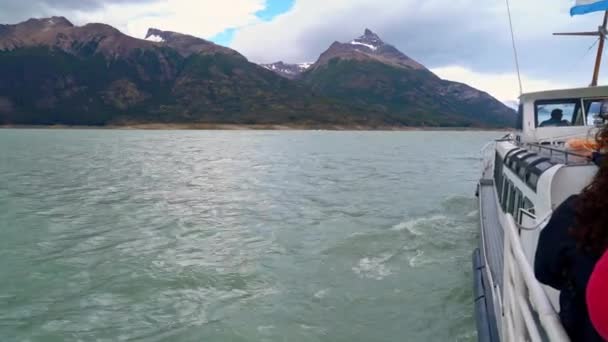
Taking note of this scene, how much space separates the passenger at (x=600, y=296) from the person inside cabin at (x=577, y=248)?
0.42 meters

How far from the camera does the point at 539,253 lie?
2.91 meters

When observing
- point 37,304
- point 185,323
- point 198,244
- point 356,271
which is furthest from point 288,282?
point 37,304

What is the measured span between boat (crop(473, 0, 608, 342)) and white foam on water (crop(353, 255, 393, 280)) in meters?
2.39

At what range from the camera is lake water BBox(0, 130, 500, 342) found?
9305mm

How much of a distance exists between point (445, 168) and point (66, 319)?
118 feet

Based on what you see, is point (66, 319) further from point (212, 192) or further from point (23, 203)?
point (212, 192)

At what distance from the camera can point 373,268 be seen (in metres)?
12.8

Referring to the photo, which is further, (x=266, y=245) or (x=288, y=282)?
(x=266, y=245)

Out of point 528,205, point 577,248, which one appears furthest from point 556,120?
point 577,248

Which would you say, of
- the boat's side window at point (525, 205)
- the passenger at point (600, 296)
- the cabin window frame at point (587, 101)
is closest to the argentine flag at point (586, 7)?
the cabin window frame at point (587, 101)

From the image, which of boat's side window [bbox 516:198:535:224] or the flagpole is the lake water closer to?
boat's side window [bbox 516:198:535:224]

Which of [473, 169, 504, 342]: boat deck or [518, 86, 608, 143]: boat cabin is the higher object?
[518, 86, 608, 143]: boat cabin

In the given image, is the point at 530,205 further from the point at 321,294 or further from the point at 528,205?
the point at 321,294

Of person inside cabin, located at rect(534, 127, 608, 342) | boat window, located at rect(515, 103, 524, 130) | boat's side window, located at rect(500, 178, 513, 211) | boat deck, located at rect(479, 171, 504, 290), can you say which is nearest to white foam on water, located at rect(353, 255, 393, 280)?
boat deck, located at rect(479, 171, 504, 290)
